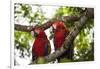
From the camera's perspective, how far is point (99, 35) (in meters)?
2.47

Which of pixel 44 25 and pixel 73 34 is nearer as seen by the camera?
pixel 44 25

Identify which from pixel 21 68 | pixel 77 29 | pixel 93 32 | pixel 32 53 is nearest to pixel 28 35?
pixel 32 53

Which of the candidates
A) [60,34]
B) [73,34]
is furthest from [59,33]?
[73,34]

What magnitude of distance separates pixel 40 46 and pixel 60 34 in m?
0.25

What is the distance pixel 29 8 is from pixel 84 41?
0.71 meters

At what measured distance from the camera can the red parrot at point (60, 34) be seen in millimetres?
2283

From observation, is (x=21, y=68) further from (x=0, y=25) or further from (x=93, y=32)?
(x=93, y=32)

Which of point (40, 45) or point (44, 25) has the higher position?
point (44, 25)

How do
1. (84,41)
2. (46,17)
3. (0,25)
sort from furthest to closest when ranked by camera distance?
(84,41) < (46,17) < (0,25)

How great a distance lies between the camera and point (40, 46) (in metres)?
2.24

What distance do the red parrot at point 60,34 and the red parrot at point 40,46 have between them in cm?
10

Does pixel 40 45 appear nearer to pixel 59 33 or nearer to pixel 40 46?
pixel 40 46

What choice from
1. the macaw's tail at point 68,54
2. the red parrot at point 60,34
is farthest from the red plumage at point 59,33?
the macaw's tail at point 68,54

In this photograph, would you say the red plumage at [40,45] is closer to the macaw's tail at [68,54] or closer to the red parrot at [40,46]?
the red parrot at [40,46]
